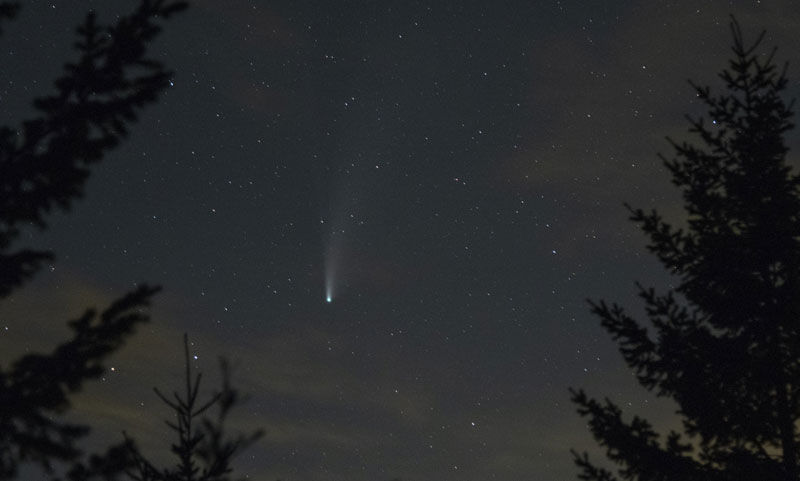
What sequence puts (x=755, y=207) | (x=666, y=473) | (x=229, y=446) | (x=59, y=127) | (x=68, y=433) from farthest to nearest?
(x=755, y=207), (x=666, y=473), (x=229, y=446), (x=59, y=127), (x=68, y=433)

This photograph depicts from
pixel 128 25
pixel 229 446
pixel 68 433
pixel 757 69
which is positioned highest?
pixel 757 69

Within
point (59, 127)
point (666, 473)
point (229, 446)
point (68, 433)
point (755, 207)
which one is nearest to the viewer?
point (68, 433)

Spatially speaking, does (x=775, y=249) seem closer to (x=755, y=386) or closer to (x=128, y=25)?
(x=755, y=386)

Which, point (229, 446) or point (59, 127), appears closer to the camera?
point (59, 127)

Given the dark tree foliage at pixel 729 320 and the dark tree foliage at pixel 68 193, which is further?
the dark tree foliage at pixel 729 320

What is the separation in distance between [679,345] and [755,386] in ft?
3.16

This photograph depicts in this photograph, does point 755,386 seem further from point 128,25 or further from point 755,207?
point 128,25

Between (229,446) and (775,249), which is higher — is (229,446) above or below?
below

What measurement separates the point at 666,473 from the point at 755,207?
11.4ft

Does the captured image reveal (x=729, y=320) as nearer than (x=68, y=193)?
No

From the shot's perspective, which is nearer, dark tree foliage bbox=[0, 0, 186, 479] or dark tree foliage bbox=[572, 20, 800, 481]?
dark tree foliage bbox=[0, 0, 186, 479]

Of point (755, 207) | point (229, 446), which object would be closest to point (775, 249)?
point (755, 207)

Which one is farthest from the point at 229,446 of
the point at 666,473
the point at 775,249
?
the point at 775,249

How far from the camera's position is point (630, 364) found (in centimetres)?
980
